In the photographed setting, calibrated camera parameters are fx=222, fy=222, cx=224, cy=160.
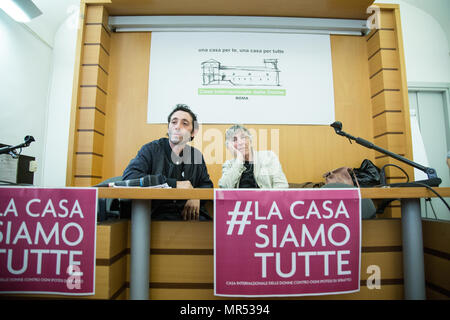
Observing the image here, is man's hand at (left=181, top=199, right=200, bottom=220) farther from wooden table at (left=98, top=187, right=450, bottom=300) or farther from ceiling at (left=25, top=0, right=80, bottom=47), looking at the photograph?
ceiling at (left=25, top=0, right=80, bottom=47)

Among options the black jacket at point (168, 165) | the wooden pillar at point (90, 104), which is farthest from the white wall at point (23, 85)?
the black jacket at point (168, 165)

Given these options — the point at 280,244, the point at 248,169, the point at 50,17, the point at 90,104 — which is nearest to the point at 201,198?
the point at 280,244

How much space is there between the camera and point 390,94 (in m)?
2.25

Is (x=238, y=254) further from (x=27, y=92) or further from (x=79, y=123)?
(x=27, y=92)

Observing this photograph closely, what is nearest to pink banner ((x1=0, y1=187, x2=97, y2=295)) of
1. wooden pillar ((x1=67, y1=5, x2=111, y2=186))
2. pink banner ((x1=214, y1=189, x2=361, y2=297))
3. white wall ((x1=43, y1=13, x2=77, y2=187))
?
pink banner ((x1=214, y1=189, x2=361, y2=297))

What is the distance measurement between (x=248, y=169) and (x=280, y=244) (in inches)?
42.1

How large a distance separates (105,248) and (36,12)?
110 inches

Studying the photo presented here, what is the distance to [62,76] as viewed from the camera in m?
2.93

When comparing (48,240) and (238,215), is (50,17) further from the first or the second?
(238,215)

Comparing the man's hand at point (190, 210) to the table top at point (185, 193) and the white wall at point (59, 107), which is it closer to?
the table top at point (185, 193)

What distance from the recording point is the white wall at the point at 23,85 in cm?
231

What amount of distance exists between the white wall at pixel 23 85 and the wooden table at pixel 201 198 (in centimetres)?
238

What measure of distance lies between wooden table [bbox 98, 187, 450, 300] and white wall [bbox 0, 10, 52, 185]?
2375 millimetres
